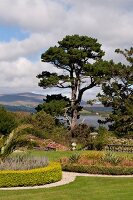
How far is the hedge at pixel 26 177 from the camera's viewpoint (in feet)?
49.3

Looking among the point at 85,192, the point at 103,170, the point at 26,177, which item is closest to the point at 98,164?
the point at 103,170

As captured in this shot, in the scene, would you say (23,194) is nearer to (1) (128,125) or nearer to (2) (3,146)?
(2) (3,146)

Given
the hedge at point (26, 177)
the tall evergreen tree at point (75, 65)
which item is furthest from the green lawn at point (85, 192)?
the tall evergreen tree at point (75, 65)

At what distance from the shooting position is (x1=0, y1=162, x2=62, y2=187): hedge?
49.3 feet

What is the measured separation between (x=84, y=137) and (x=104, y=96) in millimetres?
8317

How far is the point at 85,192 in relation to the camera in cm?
1385

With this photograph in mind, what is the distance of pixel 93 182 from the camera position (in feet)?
52.7

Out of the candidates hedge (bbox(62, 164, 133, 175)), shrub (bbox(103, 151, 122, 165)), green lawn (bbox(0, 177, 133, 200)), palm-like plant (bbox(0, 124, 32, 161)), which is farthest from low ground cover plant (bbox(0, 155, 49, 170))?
shrub (bbox(103, 151, 122, 165))

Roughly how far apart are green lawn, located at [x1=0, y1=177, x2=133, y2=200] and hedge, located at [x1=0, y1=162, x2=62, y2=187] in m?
0.88

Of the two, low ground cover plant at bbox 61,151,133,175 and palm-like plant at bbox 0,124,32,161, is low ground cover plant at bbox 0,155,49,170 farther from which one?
low ground cover plant at bbox 61,151,133,175

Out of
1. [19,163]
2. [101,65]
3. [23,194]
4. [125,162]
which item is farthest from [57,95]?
[23,194]

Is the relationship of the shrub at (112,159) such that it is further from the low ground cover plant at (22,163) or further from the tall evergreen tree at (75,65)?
the tall evergreen tree at (75,65)

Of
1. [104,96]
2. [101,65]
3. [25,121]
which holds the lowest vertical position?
[25,121]

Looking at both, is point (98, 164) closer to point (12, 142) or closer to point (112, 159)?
point (112, 159)
